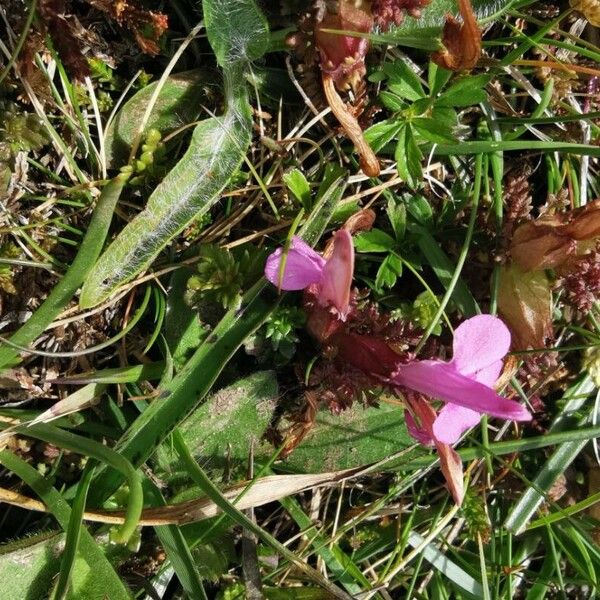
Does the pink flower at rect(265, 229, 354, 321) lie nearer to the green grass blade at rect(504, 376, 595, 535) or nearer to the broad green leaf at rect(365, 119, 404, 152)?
the broad green leaf at rect(365, 119, 404, 152)

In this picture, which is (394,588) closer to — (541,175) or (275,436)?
(275,436)

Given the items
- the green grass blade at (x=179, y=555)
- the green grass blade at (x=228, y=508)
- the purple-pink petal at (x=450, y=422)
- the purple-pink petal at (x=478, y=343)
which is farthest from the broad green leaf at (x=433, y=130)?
the green grass blade at (x=179, y=555)

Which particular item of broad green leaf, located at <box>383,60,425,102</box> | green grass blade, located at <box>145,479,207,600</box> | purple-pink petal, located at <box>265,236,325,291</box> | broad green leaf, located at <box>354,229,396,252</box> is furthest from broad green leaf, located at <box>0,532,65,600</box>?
broad green leaf, located at <box>383,60,425,102</box>

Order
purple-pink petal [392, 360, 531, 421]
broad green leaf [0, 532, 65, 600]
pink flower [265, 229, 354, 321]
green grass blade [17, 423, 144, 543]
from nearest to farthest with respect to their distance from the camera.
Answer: purple-pink petal [392, 360, 531, 421]
green grass blade [17, 423, 144, 543]
pink flower [265, 229, 354, 321]
broad green leaf [0, 532, 65, 600]

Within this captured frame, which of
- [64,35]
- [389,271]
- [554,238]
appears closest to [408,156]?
[389,271]

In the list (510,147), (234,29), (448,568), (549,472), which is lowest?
(448,568)

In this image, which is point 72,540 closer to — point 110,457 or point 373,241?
point 110,457

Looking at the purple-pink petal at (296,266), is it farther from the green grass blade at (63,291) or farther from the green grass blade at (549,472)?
the green grass blade at (549,472)
